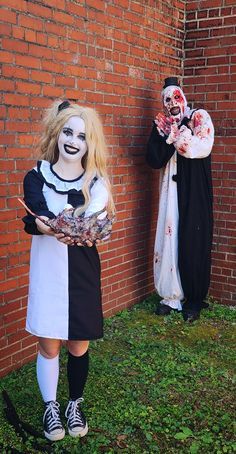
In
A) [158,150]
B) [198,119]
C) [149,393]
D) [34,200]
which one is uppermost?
[198,119]

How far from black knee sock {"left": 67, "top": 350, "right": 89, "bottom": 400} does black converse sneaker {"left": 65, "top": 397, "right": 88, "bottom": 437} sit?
0.04 meters

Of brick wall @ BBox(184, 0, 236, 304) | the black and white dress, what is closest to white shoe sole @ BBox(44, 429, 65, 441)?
the black and white dress

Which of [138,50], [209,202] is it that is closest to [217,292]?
[209,202]

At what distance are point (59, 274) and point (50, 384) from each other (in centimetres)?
64

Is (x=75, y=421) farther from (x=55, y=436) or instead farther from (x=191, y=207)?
(x=191, y=207)

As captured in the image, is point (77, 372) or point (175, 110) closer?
point (77, 372)

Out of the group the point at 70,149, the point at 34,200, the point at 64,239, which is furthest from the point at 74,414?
the point at 70,149

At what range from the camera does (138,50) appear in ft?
14.4

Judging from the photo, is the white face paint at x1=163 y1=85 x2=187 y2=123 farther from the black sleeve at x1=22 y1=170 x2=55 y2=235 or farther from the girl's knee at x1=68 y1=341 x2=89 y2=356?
the girl's knee at x1=68 y1=341 x2=89 y2=356

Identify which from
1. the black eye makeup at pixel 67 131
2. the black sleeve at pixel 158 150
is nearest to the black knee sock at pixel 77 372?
the black eye makeup at pixel 67 131

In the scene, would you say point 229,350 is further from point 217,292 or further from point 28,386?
point 28,386

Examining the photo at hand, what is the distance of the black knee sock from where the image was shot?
2561mm

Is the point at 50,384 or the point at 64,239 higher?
the point at 64,239

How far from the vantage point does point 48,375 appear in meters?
2.54
